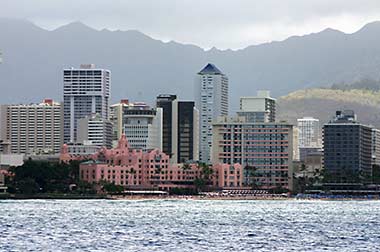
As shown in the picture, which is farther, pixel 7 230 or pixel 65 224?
pixel 65 224

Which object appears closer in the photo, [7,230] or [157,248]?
[157,248]

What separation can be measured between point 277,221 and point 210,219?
8.10 m

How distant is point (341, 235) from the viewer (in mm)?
104438

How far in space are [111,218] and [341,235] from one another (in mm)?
41037

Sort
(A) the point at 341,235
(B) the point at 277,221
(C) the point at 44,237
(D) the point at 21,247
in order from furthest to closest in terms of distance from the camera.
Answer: (B) the point at 277,221 < (A) the point at 341,235 < (C) the point at 44,237 < (D) the point at 21,247

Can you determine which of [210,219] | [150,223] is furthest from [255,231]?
[210,219]

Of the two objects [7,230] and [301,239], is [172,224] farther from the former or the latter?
[301,239]

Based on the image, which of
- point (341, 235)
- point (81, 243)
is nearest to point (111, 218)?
point (341, 235)

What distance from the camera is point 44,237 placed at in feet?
317

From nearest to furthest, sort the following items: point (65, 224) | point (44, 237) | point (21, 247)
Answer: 1. point (21, 247)
2. point (44, 237)
3. point (65, 224)

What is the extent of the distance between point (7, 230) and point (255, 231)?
21.5 m

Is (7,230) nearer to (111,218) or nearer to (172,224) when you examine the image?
(172,224)

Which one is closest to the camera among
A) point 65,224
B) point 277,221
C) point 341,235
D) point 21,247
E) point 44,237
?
point 21,247

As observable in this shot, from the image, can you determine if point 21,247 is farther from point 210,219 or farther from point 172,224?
point 210,219
